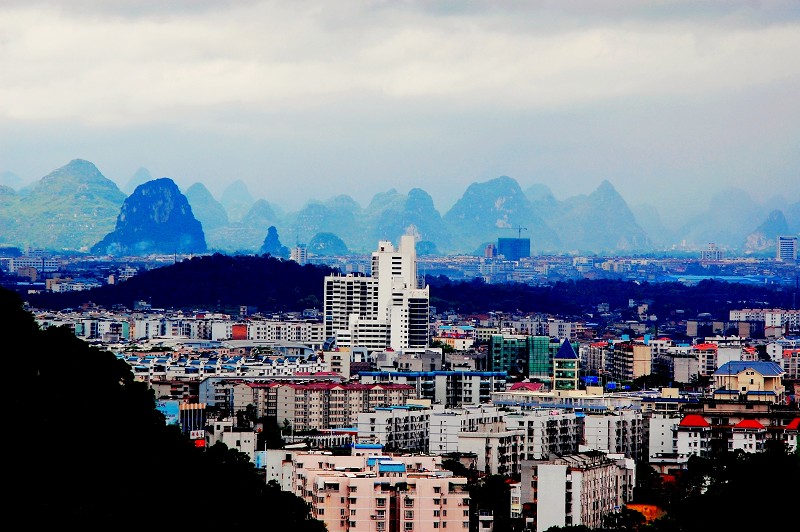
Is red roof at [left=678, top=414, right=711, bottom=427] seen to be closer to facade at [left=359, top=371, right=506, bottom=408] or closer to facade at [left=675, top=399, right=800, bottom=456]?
facade at [left=675, top=399, right=800, bottom=456]

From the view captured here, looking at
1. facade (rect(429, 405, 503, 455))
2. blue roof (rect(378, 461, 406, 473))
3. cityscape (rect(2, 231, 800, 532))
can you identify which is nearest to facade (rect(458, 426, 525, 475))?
cityscape (rect(2, 231, 800, 532))

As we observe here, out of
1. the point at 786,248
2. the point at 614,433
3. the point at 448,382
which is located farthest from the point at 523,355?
the point at 786,248

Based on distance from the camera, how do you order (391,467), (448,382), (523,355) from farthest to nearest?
(523,355)
(448,382)
(391,467)

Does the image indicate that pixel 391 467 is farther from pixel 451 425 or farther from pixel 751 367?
pixel 751 367

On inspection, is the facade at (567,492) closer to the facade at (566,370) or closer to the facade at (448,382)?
the facade at (448,382)

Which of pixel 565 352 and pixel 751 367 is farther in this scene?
pixel 565 352

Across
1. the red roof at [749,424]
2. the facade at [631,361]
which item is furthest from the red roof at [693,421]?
Answer: the facade at [631,361]

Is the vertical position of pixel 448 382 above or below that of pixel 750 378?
below
